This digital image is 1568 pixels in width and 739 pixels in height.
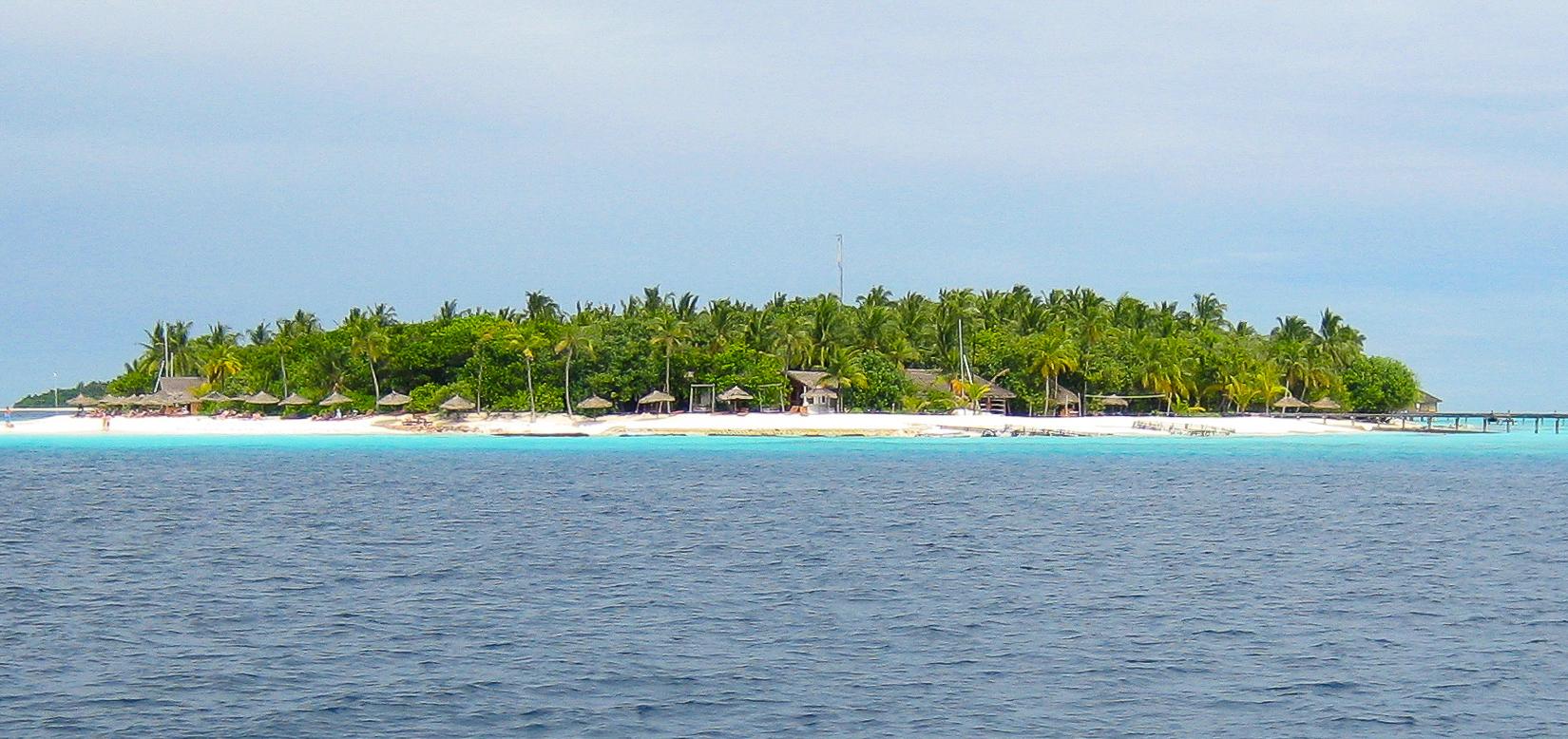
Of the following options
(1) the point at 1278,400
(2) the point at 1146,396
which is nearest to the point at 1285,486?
(2) the point at 1146,396

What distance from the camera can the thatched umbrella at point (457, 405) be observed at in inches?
3656

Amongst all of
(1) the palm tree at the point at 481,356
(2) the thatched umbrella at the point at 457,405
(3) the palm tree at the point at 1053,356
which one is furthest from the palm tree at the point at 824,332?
(2) the thatched umbrella at the point at 457,405

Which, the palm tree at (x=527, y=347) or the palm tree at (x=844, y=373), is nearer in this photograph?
the palm tree at (x=527, y=347)

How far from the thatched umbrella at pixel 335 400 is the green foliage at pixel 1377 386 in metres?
72.6

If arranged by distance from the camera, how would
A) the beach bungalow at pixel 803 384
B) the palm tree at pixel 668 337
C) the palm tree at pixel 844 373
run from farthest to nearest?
the beach bungalow at pixel 803 384 → the palm tree at pixel 844 373 → the palm tree at pixel 668 337

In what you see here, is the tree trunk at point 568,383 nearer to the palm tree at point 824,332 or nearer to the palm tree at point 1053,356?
the palm tree at point 824,332

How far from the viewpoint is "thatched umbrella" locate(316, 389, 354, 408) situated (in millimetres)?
98938

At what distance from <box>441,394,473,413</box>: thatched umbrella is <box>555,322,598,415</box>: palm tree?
6.23m

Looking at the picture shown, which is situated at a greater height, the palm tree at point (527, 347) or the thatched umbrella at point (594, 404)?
the palm tree at point (527, 347)

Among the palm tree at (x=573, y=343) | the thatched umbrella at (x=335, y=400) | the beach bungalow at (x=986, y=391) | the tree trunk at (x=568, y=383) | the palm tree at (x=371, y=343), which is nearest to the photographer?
the palm tree at (x=573, y=343)

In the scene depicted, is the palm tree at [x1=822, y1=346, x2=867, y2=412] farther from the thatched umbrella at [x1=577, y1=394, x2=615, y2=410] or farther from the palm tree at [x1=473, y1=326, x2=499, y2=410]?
the palm tree at [x1=473, y1=326, x2=499, y2=410]

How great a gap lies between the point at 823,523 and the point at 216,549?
12.5 m

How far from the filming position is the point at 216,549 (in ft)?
89.1

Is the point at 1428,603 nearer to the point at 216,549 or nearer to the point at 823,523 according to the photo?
the point at 823,523
